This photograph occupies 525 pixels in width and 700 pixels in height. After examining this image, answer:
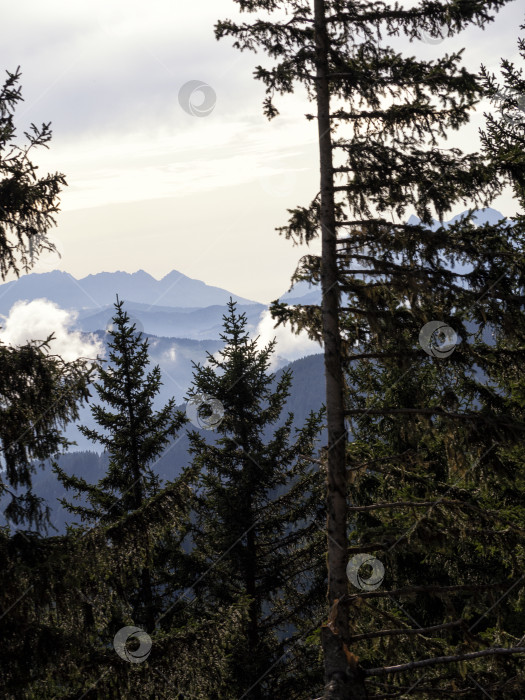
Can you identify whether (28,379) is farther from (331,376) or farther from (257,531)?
(257,531)

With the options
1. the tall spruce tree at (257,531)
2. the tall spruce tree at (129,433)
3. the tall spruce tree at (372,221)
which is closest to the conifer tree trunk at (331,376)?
the tall spruce tree at (372,221)

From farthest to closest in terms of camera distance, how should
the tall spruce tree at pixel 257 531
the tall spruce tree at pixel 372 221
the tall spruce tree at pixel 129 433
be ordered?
the tall spruce tree at pixel 257 531 → the tall spruce tree at pixel 129 433 → the tall spruce tree at pixel 372 221

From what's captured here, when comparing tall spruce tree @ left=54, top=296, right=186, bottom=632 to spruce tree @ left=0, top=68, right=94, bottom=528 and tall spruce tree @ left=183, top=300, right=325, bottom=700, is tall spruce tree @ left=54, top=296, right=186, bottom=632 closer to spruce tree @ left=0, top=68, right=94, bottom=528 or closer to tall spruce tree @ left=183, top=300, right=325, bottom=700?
tall spruce tree @ left=183, top=300, right=325, bottom=700

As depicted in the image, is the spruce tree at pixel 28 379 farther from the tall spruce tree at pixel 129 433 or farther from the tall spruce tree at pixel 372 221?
the tall spruce tree at pixel 129 433

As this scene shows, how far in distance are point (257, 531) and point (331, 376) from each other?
41.7ft

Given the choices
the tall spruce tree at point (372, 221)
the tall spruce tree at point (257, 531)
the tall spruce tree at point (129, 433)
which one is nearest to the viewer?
the tall spruce tree at point (372, 221)

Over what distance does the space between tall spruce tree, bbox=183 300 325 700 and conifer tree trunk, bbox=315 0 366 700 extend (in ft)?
32.3

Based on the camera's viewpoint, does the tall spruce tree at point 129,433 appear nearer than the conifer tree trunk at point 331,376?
No

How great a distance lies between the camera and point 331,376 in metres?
7.41

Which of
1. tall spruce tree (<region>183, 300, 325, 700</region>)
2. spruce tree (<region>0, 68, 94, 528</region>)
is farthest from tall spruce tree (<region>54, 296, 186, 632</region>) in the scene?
spruce tree (<region>0, 68, 94, 528</region>)

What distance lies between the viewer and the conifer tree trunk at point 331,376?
23.5 ft

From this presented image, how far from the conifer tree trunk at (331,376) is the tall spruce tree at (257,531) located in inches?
388

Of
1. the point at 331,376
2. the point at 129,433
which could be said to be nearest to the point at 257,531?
the point at 129,433

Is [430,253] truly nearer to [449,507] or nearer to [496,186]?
[496,186]
